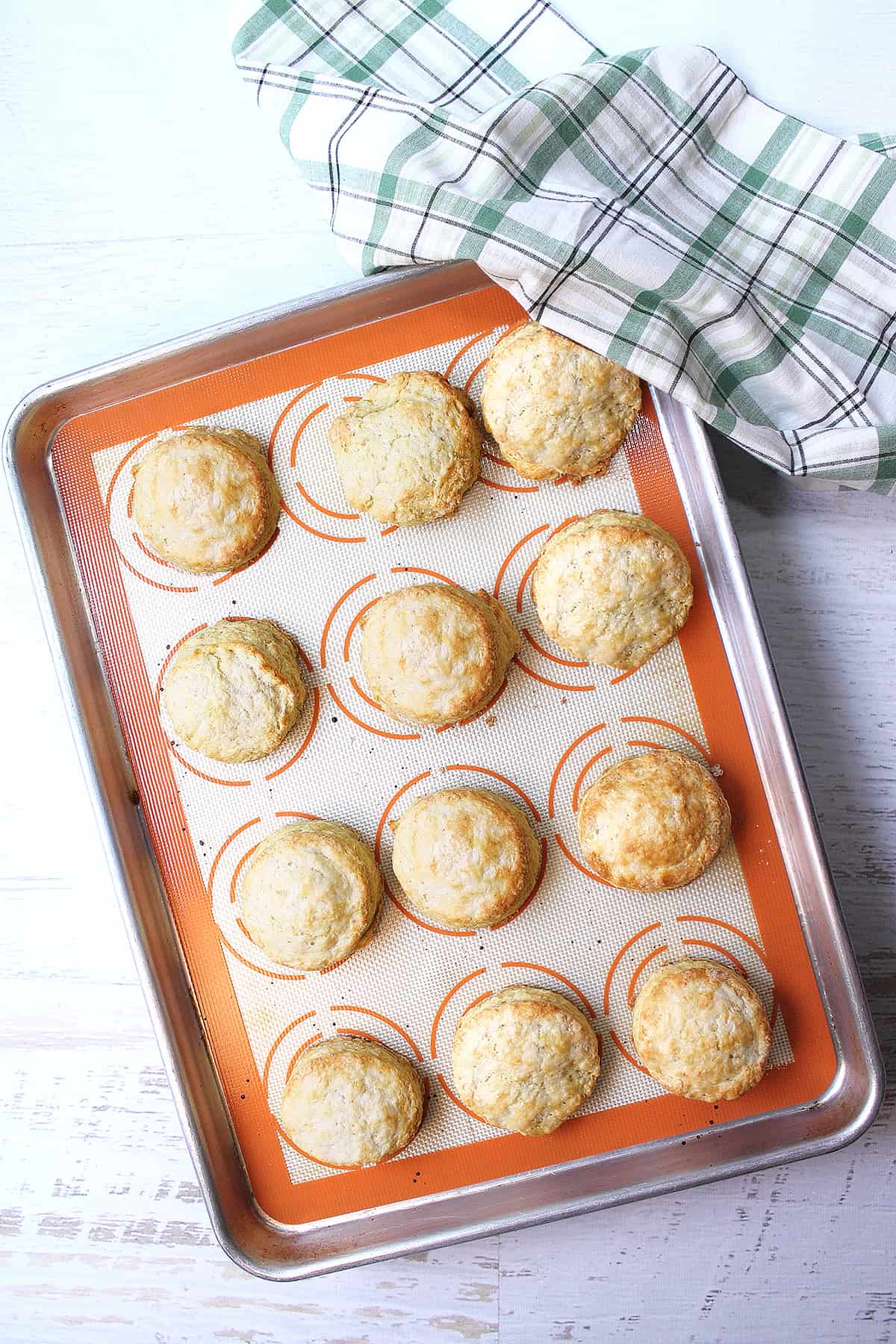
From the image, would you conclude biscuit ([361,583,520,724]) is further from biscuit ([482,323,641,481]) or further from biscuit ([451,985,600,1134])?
biscuit ([451,985,600,1134])

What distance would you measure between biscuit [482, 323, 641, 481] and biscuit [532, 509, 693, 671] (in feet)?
0.47

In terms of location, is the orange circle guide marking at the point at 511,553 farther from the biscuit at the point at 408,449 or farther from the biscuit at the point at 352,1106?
the biscuit at the point at 352,1106

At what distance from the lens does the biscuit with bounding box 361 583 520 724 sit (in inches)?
72.2

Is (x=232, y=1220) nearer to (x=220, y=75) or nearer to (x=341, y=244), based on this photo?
(x=341, y=244)

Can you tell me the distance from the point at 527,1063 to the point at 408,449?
1.26 m

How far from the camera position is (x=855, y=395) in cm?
189

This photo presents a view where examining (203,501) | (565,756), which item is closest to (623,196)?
(203,501)

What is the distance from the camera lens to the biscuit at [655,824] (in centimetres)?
181

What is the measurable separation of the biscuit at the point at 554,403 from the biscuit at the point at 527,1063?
111 centimetres

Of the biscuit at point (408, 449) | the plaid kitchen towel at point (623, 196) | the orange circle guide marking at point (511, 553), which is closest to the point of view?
the plaid kitchen towel at point (623, 196)

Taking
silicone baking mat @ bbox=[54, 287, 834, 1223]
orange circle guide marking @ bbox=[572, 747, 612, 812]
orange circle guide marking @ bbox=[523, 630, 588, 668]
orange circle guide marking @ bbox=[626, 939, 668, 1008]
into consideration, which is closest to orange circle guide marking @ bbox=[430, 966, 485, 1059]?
silicone baking mat @ bbox=[54, 287, 834, 1223]

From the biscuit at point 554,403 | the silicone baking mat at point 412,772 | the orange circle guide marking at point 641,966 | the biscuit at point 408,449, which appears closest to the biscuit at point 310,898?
the silicone baking mat at point 412,772

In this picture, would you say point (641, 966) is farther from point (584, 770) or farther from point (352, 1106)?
point (352, 1106)

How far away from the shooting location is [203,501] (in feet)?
6.15
